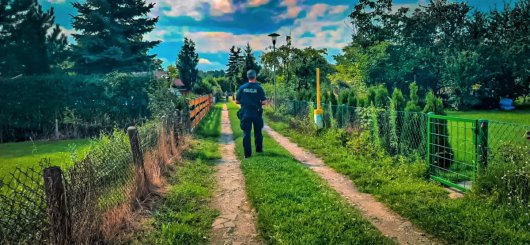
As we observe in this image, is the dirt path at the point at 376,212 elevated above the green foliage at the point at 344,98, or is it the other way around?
the green foliage at the point at 344,98

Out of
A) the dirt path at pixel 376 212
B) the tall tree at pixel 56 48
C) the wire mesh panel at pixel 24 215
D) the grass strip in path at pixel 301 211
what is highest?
the tall tree at pixel 56 48

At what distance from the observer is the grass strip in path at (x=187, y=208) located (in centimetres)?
381

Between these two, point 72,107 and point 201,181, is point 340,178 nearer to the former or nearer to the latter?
point 201,181

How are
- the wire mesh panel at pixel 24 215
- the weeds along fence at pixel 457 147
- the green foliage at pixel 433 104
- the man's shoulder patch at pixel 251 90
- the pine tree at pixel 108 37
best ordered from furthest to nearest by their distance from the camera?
the pine tree at pixel 108 37
the man's shoulder patch at pixel 251 90
the green foliage at pixel 433 104
the weeds along fence at pixel 457 147
the wire mesh panel at pixel 24 215

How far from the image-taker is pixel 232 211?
4754 mm

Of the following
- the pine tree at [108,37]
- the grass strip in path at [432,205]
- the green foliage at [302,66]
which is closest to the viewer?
the grass strip in path at [432,205]

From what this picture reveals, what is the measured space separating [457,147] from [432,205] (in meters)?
→ 1.63

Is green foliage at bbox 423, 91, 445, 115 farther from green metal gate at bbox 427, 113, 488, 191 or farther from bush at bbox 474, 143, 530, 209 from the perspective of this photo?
bush at bbox 474, 143, 530, 209

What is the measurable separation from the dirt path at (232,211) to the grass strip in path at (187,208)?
0.12 metres

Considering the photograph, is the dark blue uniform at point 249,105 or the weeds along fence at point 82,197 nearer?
the weeds along fence at point 82,197

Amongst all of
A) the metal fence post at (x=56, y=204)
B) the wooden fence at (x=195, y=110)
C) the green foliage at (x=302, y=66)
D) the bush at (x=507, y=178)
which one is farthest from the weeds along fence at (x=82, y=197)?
→ the green foliage at (x=302, y=66)

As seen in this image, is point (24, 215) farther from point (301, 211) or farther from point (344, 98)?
point (344, 98)

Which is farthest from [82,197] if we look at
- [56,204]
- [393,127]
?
[393,127]

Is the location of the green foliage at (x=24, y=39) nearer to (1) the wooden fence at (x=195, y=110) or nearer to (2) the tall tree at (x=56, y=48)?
(2) the tall tree at (x=56, y=48)
